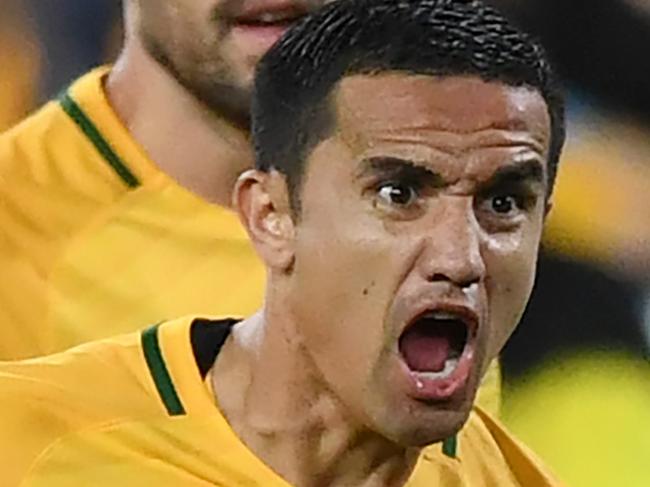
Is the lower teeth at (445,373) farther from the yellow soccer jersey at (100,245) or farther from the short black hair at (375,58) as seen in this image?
the yellow soccer jersey at (100,245)

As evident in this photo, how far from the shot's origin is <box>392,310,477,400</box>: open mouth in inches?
34.4

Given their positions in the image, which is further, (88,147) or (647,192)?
(647,192)

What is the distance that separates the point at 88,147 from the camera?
4.16 feet

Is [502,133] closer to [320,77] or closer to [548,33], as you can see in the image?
[320,77]

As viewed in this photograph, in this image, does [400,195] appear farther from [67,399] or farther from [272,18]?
[272,18]

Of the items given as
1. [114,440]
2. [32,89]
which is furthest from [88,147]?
[114,440]

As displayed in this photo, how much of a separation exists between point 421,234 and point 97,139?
1.49 ft

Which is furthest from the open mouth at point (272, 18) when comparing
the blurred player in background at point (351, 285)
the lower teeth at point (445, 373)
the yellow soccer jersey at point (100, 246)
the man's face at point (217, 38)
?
the lower teeth at point (445, 373)

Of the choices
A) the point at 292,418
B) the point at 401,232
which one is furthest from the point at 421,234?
the point at 292,418

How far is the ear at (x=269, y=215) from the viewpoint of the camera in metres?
0.91

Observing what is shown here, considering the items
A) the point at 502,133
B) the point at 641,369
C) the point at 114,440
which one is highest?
the point at 502,133

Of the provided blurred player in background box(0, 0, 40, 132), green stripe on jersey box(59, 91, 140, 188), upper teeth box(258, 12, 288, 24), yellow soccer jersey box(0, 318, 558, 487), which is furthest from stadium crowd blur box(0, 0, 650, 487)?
yellow soccer jersey box(0, 318, 558, 487)

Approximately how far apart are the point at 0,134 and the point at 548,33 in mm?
477

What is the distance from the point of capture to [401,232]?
87 centimetres
